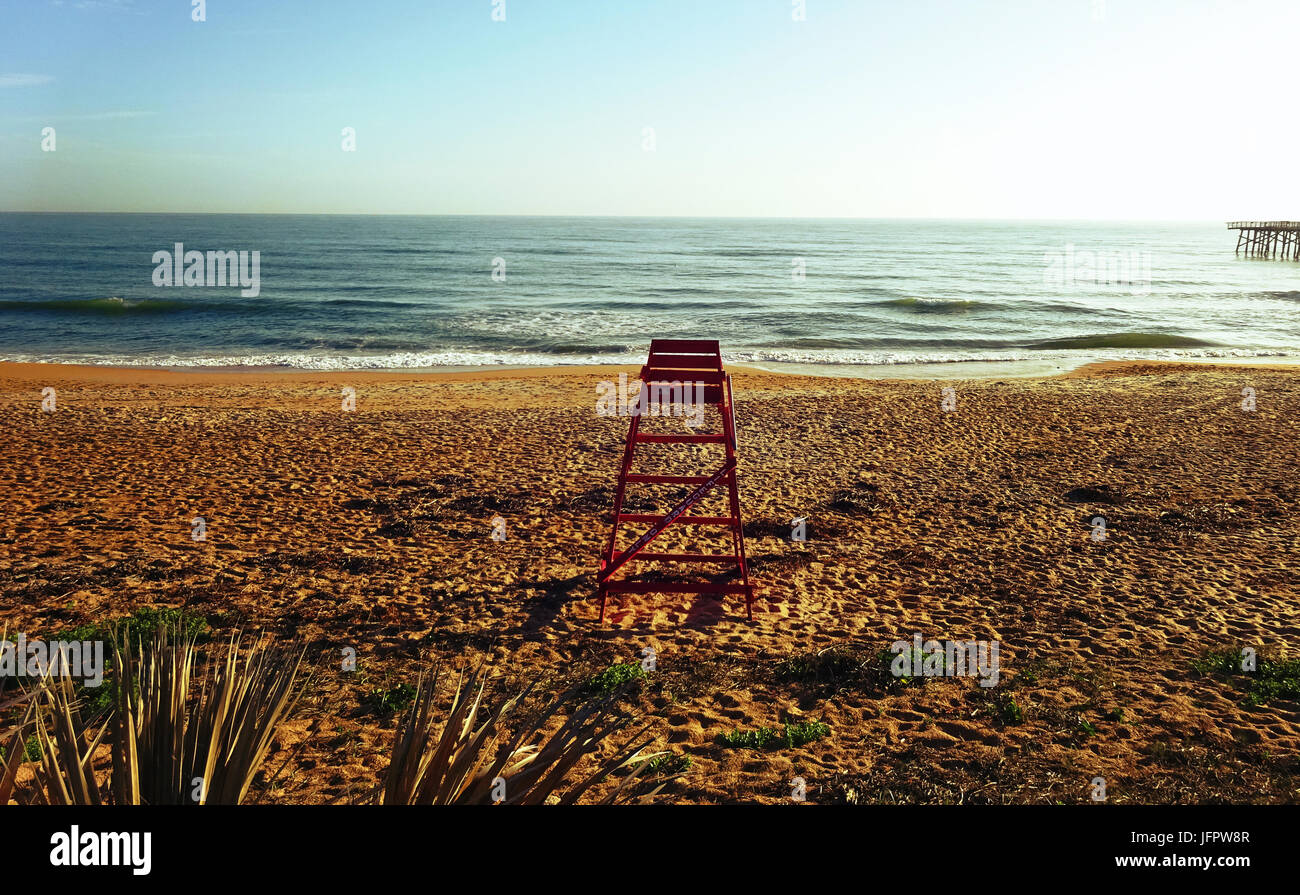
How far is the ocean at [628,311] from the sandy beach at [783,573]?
11.4 metres

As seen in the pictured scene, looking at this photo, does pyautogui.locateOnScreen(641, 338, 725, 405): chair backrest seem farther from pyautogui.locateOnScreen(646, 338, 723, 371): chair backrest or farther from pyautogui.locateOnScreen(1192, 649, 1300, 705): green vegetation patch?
pyautogui.locateOnScreen(1192, 649, 1300, 705): green vegetation patch

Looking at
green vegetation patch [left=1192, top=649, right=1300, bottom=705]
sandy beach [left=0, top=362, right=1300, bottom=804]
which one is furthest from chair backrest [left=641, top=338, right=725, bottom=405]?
green vegetation patch [left=1192, top=649, right=1300, bottom=705]

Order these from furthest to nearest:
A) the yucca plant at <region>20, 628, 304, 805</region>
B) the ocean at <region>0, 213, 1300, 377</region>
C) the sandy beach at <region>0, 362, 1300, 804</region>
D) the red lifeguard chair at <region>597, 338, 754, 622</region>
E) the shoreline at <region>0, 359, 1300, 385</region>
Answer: the ocean at <region>0, 213, 1300, 377</region>
the shoreline at <region>0, 359, 1300, 385</region>
the red lifeguard chair at <region>597, 338, 754, 622</region>
the sandy beach at <region>0, 362, 1300, 804</region>
the yucca plant at <region>20, 628, 304, 805</region>

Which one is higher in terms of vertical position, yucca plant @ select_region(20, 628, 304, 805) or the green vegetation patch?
yucca plant @ select_region(20, 628, 304, 805)

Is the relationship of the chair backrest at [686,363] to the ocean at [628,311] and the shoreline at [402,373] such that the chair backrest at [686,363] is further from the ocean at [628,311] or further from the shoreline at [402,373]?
the ocean at [628,311]

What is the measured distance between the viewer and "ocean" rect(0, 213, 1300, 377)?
26.8m

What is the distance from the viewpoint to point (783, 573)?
26.3 ft

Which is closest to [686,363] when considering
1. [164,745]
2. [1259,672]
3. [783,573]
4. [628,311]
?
[783,573]

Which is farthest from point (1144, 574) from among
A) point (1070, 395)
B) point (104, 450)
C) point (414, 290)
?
point (414, 290)

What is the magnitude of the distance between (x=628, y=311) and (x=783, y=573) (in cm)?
2996

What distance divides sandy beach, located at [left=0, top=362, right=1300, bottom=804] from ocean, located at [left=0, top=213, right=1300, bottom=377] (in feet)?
37.5

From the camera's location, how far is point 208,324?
32000 mm

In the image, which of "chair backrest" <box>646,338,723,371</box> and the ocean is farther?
the ocean
